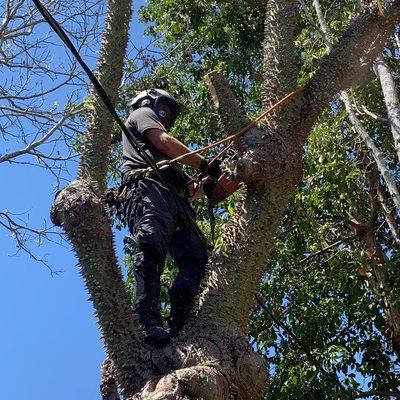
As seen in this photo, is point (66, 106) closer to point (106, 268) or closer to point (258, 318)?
point (258, 318)

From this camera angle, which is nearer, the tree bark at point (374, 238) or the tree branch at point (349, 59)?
the tree branch at point (349, 59)

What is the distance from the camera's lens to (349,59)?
3.74m

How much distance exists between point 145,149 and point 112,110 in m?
0.75

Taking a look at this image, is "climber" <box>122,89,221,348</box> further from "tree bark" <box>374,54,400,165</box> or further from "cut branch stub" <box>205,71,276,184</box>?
"tree bark" <box>374,54,400,165</box>

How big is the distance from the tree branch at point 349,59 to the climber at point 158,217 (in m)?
0.71

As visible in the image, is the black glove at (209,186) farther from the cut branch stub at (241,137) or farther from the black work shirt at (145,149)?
the cut branch stub at (241,137)

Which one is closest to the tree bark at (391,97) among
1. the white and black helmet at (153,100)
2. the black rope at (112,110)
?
the white and black helmet at (153,100)

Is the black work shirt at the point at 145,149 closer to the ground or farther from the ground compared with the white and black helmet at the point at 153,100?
closer to the ground

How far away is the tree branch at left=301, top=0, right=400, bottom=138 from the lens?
11.9 feet

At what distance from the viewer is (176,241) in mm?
4215

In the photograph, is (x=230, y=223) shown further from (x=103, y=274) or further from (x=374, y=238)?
(x=374, y=238)

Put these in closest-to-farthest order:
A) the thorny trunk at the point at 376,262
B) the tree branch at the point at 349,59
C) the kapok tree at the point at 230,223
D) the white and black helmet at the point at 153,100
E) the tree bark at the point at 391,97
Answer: the kapok tree at the point at 230,223 → the tree branch at the point at 349,59 → the white and black helmet at the point at 153,100 → the tree bark at the point at 391,97 → the thorny trunk at the point at 376,262

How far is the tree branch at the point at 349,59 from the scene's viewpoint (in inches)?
143

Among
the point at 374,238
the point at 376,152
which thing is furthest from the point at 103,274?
the point at 374,238
